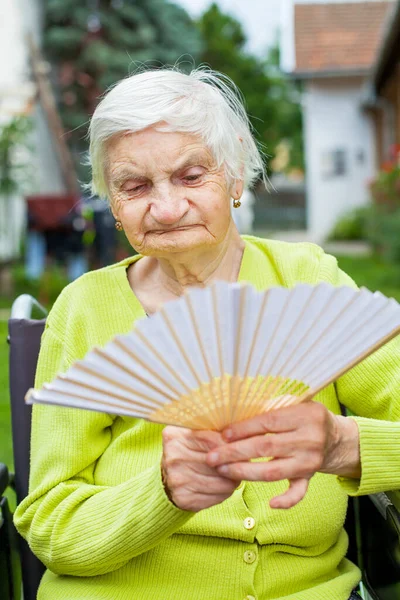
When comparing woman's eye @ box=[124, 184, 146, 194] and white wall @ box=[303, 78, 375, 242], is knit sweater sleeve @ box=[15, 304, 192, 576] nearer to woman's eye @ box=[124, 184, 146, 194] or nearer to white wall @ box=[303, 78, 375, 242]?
woman's eye @ box=[124, 184, 146, 194]

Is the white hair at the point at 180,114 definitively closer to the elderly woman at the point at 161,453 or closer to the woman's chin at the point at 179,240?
the elderly woman at the point at 161,453

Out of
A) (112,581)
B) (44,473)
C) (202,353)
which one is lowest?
(112,581)

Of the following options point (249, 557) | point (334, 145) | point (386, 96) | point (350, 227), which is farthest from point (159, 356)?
point (334, 145)

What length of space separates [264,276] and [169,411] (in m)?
0.79

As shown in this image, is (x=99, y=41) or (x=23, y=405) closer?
(x=23, y=405)

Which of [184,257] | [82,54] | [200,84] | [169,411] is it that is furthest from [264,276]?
[82,54]

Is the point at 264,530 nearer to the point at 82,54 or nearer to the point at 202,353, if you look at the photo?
the point at 202,353

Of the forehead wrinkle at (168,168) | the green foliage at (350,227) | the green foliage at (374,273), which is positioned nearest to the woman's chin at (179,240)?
the forehead wrinkle at (168,168)

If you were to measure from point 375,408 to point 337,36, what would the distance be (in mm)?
20987

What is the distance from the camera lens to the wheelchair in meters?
1.88

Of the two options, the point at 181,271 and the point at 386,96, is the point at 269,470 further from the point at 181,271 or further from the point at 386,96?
the point at 386,96

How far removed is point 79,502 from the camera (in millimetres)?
1718

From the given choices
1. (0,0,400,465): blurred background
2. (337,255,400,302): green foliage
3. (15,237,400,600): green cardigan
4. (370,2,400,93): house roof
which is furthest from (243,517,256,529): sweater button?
(370,2,400,93): house roof

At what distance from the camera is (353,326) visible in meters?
1.23
